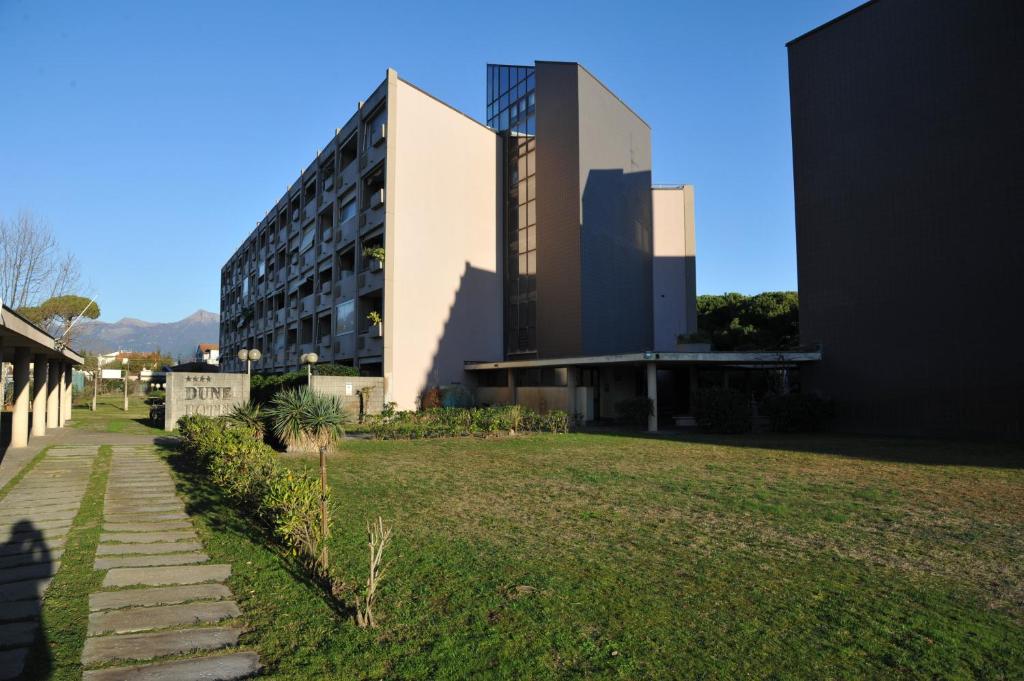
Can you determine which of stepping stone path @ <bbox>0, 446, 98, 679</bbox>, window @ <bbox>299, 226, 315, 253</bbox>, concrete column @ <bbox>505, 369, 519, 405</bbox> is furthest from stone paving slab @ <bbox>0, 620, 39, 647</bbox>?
window @ <bbox>299, 226, 315, 253</bbox>

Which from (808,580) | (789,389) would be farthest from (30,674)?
(789,389)

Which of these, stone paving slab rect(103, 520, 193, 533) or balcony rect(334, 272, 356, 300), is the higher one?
balcony rect(334, 272, 356, 300)

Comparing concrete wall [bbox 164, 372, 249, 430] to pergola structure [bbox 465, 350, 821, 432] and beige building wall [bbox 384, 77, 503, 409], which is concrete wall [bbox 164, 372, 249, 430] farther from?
pergola structure [bbox 465, 350, 821, 432]

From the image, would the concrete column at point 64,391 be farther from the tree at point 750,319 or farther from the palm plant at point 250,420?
the tree at point 750,319

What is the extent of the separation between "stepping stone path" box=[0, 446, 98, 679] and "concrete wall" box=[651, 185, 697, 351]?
29.4m

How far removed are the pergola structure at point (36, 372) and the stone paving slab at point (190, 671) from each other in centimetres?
656

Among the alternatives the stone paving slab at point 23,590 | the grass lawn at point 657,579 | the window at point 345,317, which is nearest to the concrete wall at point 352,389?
the window at point 345,317

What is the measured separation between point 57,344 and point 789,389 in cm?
2873

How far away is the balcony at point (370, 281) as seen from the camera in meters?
29.0

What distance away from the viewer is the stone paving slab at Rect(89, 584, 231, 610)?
190 inches

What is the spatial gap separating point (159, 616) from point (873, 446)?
60.1ft

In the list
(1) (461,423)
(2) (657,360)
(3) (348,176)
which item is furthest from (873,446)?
(3) (348,176)

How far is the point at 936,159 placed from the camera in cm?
1998

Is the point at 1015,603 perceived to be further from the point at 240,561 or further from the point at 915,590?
the point at 240,561
